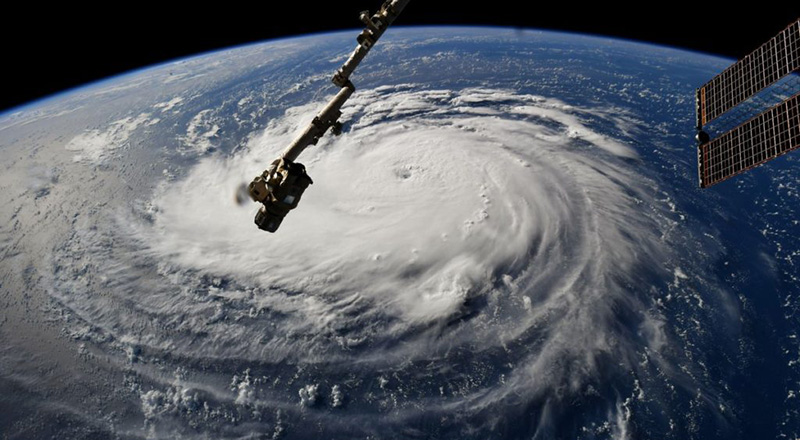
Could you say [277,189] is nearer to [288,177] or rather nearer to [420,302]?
[288,177]

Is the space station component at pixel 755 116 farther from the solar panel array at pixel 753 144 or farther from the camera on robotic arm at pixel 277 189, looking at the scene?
the camera on robotic arm at pixel 277 189

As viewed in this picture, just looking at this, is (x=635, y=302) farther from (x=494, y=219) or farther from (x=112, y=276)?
(x=112, y=276)

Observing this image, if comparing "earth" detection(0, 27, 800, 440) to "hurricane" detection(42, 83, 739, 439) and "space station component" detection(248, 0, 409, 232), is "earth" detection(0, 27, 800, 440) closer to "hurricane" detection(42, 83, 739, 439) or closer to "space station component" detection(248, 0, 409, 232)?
"hurricane" detection(42, 83, 739, 439)

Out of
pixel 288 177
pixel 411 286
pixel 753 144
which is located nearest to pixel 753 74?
pixel 753 144

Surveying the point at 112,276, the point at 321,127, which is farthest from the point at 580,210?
the point at 112,276

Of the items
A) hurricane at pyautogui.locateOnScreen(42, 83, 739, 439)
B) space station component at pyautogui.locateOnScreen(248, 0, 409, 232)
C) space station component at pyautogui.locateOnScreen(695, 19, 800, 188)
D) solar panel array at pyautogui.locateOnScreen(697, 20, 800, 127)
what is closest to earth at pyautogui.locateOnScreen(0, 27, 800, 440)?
hurricane at pyautogui.locateOnScreen(42, 83, 739, 439)

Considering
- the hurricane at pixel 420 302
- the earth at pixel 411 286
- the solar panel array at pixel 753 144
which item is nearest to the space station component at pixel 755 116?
the solar panel array at pixel 753 144
